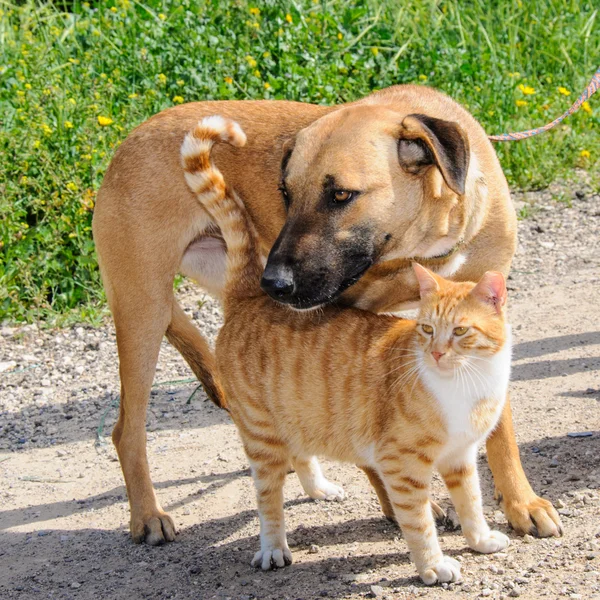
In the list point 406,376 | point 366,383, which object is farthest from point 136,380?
point 406,376

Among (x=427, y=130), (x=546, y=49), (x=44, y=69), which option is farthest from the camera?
(x=546, y=49)

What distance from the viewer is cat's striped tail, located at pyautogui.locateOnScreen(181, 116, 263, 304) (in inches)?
159

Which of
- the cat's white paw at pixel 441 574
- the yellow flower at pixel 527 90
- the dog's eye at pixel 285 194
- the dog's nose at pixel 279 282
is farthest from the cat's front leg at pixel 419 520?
the yellow flower at pixel 527 90

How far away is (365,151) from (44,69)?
4318 millimetres

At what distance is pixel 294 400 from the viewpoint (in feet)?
12.2

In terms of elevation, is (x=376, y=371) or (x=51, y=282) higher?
(x=376, y=371)

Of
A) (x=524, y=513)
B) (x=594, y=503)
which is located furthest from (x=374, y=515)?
(x=594, y=503)

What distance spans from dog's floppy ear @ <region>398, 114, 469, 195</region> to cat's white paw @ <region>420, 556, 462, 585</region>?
1.37 m

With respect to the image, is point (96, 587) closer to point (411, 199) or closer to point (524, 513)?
point (524, 513)

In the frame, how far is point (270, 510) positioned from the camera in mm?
3779

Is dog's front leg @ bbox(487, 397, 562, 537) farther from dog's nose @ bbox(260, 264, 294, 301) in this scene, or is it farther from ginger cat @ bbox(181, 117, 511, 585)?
dog's nose @ bbox(260, 264, 294, 301)

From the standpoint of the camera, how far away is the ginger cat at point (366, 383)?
3.43 meters

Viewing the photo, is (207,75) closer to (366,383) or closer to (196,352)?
(196,352)

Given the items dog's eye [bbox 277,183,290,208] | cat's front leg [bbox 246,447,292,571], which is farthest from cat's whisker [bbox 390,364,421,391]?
dog's eye [bbox 277,183,290,208]
